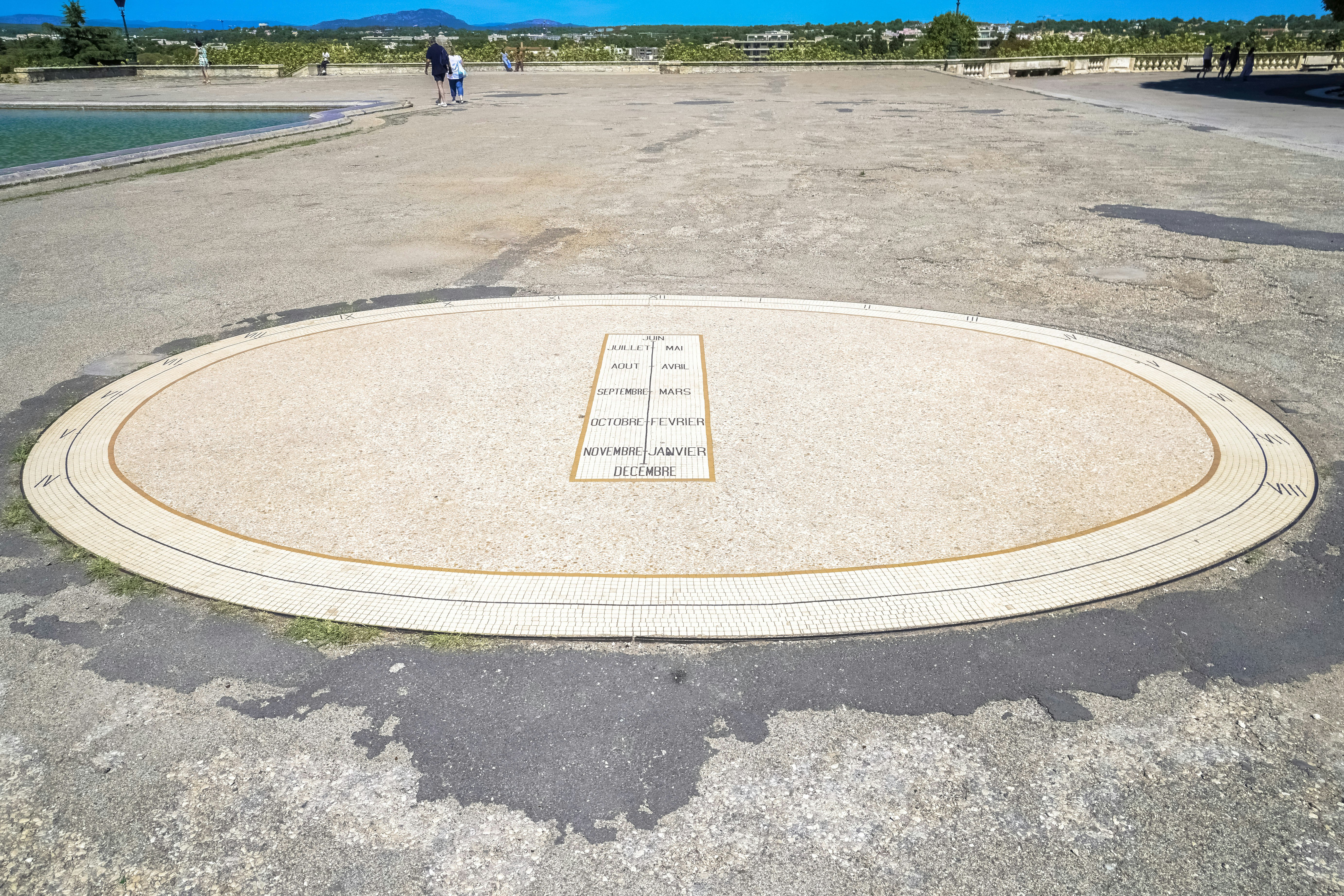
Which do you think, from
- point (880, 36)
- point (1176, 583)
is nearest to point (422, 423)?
point (1176, 583)

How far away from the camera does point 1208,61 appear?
38656 millimetres

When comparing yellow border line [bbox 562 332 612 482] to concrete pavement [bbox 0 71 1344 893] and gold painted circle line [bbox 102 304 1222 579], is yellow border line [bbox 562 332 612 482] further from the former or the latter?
concrete pavement [bbox 0 71 1344 893]

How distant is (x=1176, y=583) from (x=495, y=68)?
4687cm

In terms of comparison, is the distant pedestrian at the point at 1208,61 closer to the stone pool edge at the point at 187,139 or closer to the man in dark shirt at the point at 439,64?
the man in dark shirt at the point at 439,64

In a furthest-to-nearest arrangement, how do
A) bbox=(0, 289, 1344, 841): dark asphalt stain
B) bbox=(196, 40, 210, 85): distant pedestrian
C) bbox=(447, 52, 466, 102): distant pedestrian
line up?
bbox=(196, 40, 210, 85): distant pedestrian, bbox=(447, 52, 466, 102): distant pedestrian, bbox=(0, 289, 1344, 841): dark asphalt stain

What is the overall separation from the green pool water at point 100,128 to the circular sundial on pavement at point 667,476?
48.8 ft

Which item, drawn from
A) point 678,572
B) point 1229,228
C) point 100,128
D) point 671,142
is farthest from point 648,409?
point 100,128

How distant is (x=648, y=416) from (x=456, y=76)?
25046 mm

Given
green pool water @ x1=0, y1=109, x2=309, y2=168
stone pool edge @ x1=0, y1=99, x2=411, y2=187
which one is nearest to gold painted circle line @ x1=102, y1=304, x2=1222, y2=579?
stone pool edge @ x1=0, y1=99, x2=411, y2=187

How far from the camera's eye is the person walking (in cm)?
2711

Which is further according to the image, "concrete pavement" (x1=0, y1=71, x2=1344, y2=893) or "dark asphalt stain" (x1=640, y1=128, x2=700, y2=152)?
"dark asphalt stain" (x1=640, y1=128, x2=700, y2=152)

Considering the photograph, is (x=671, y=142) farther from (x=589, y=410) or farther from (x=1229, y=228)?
(x=589, y=410)

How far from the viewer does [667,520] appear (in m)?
4.92

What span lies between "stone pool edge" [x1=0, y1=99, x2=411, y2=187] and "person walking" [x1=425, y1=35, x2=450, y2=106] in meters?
1.15
